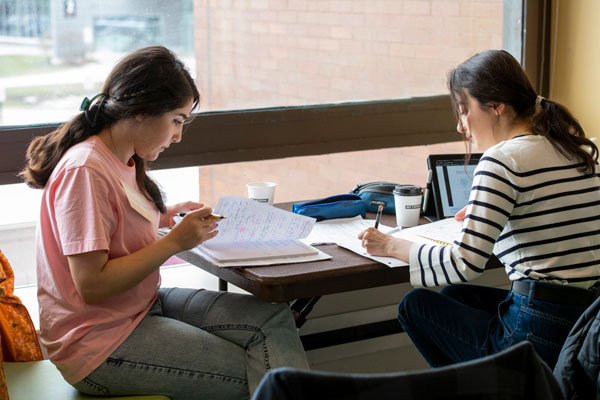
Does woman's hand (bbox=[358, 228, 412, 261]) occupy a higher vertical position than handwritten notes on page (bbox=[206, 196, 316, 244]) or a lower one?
lower

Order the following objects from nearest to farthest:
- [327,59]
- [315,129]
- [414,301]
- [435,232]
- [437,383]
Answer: [437,383], [414,301], [435,232], [315,129], [327,59]

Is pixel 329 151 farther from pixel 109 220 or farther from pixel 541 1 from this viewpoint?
pixel 109 220

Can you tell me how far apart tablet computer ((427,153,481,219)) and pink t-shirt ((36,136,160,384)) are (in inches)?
36.3

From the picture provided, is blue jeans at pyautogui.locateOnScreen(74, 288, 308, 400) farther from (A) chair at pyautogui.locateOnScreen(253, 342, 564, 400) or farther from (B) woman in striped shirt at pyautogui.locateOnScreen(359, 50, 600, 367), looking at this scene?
(A) chair at pyautogui.locateOnScreen(253, 342, 564, 400)

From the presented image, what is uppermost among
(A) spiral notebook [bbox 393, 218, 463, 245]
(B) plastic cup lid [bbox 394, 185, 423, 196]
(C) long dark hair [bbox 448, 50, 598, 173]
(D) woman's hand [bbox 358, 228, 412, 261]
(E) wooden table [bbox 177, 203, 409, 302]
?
(C) long dark hair [bbox 448, 50, 598, 173]

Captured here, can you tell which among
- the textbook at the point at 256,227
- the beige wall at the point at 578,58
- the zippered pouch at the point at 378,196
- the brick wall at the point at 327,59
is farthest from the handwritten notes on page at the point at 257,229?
the beige wall at the point at 578,58

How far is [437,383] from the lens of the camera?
2.97 feet

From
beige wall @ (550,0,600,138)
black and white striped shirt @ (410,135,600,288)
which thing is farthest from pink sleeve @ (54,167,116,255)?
beige wall @ (550,0,600,138)

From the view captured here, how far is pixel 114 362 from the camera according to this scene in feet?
5.11

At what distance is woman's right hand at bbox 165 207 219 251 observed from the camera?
1621mm

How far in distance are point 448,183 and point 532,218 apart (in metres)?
0.59

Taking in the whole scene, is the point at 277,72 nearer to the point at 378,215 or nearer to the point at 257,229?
the point at 378,215

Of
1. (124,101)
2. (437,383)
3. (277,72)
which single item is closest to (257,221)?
(124,101)

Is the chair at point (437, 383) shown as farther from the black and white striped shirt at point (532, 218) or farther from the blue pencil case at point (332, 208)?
the blue pencil case at point (332, 208)
